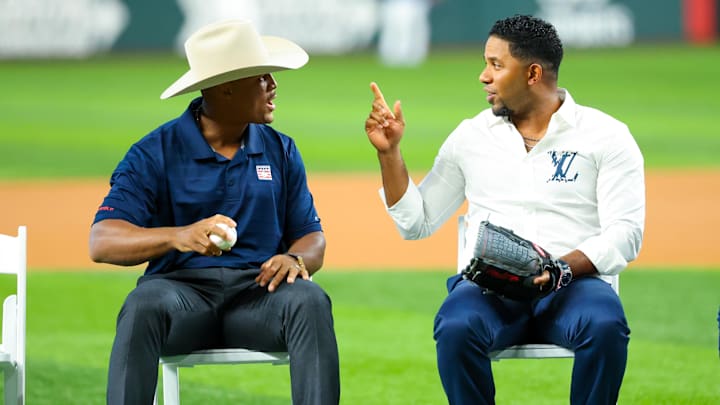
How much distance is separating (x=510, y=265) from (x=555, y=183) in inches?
22.4

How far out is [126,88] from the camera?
25062 millimetres

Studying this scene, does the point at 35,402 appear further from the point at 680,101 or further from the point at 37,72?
the point at 37,72

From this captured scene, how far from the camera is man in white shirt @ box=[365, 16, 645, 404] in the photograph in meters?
4.66

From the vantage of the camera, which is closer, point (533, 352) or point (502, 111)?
point (533, 352)

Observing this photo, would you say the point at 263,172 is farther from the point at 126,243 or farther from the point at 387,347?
the point at 387,347

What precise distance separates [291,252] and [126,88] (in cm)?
2079

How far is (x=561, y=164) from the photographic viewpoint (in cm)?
496

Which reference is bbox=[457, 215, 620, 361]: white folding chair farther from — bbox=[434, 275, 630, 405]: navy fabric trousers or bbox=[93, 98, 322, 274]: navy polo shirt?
bbox=[93, 98, 322, 274]: navy polo shirt

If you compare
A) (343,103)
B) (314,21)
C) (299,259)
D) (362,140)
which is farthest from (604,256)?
(314,21)

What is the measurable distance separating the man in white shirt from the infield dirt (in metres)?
5.33

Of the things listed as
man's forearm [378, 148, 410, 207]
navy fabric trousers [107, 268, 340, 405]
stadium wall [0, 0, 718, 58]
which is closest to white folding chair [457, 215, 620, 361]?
navy fabric trousers [107, 268, 340, 405]

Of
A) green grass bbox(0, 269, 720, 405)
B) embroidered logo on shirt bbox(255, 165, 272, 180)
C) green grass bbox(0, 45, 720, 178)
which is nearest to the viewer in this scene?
embroidered logo on shirt bbox(255, 165, 272, 180)

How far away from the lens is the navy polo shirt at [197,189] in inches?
189

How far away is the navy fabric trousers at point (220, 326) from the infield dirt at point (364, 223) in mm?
5680
